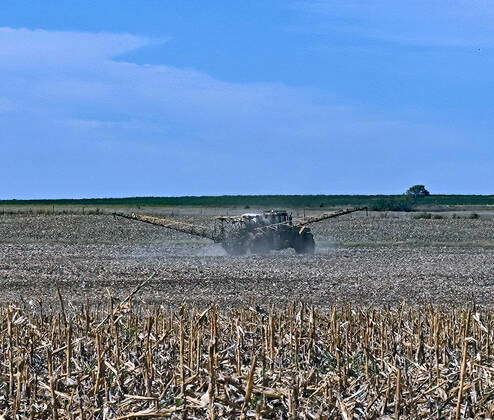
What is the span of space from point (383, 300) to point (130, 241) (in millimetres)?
33898

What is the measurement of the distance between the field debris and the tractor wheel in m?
32.6

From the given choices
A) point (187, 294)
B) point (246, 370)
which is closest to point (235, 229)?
point (187, 294)

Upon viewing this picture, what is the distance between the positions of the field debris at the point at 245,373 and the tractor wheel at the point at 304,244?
107 feet

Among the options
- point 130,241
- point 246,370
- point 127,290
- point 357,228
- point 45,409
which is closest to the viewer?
point 45,409

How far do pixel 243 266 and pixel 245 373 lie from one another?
2881 centimetres

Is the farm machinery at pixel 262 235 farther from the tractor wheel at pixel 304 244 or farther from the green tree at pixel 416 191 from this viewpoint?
the green tree at pixel 416 191

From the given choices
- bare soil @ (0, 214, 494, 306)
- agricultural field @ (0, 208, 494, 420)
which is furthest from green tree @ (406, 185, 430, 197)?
agricultural field @ (0, 208, 494, 420)

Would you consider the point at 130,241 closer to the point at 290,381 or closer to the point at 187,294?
the point at 187,294

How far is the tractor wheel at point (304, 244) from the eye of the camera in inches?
1848

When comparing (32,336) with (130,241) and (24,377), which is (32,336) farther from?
(130,241)

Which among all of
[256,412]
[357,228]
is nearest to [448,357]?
[256,412]

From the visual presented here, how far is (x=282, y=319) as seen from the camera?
14.4 m

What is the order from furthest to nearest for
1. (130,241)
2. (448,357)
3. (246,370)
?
(130,241) → (448,357) → (246,370)

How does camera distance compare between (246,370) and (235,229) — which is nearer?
(246,370)
